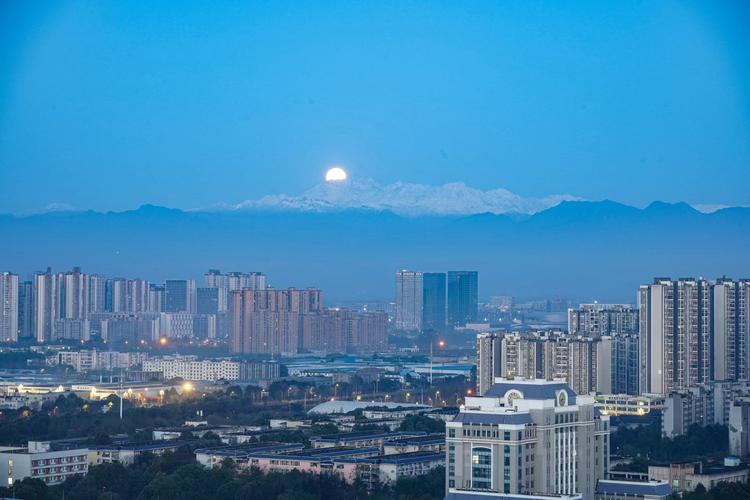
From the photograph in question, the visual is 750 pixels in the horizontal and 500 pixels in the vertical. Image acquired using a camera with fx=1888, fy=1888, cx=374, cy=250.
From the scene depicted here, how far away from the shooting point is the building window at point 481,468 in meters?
12.5

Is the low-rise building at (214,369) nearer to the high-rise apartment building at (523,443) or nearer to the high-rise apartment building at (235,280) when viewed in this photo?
the high-rise apartment building at (235,280)

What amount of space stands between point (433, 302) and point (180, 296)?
6.46 meters

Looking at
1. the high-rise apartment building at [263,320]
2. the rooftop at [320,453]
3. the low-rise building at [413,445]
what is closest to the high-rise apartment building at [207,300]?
the high-rise apartment building at [263,320]

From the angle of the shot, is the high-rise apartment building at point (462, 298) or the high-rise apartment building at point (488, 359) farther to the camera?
the high-rise apartment building at point (462, 298)

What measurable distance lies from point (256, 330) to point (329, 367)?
5.82 metres

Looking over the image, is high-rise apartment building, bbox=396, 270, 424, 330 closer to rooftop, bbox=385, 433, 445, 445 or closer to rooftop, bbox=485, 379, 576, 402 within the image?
rooftop, bbox=385, 433, 445, 445

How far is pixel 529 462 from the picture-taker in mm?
12727

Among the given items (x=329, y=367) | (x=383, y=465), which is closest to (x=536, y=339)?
(x=383, y=465)

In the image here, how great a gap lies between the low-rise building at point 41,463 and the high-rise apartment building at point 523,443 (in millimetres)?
3822

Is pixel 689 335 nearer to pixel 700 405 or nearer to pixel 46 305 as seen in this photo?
pixel 700 405

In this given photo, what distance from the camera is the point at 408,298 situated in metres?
49.0

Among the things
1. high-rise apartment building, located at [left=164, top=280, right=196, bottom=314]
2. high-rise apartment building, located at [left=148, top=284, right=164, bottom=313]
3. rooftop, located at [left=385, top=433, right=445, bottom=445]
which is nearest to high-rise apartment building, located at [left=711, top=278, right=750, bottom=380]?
rooftop, located at [left=385, top=433, right=445, bottom=445]

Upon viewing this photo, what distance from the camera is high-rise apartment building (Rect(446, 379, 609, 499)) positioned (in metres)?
12.5

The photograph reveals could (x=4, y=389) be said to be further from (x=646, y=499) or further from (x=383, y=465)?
(x=646, y=499)
